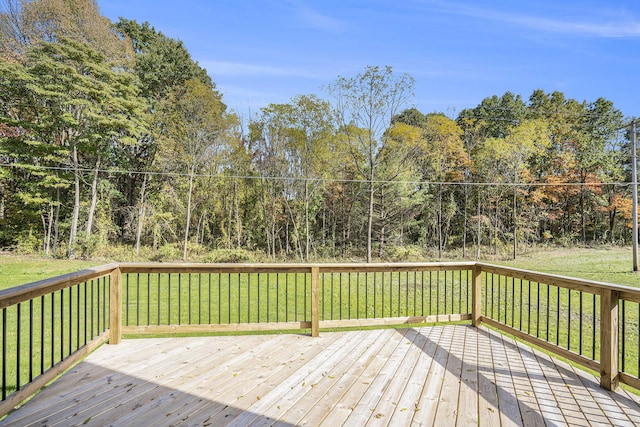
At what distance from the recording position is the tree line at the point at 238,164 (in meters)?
11.5

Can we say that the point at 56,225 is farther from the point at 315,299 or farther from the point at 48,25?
the point at 315,299

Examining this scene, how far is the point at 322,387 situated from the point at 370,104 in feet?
34.9

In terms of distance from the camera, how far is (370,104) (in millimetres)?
11586

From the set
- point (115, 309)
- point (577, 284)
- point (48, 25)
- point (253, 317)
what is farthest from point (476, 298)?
point (48, 25)

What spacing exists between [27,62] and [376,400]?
614 inches

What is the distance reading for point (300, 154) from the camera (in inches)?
524

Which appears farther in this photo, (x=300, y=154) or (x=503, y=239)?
(x=503, y=239)

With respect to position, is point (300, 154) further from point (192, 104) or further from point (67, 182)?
point (67, 182)

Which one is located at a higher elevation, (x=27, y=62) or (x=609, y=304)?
(x=27, y=62)

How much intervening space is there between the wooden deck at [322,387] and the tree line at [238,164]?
8.99 m

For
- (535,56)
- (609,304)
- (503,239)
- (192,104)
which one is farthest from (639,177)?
(192,104)

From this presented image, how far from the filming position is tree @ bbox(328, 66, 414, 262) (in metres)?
11.3

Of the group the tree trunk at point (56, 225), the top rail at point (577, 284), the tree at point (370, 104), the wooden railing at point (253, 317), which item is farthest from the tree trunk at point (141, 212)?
the top rail at point (577, 284)

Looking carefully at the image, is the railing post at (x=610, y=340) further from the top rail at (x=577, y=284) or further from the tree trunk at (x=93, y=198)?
the tree trunk at (x=93, y=198)
